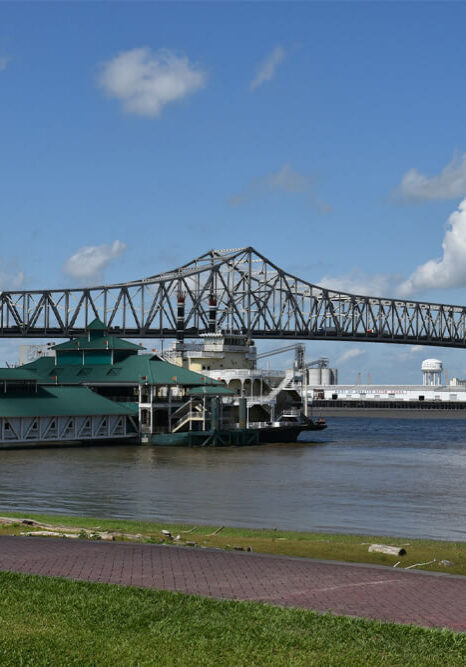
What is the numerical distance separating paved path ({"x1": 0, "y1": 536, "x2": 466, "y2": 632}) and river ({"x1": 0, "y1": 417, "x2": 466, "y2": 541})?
13.7m

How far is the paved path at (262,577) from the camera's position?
50.6ft

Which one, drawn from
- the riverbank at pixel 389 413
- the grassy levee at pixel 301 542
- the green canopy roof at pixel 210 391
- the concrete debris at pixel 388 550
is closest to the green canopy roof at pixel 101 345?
the green canopy roof at pixel 210 391

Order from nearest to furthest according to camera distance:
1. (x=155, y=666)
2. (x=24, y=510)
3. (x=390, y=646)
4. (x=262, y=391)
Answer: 1. (x=155, y=666)
2. (x=390, y=646)
3. (x=24, y=510)
4. (x=262, y=391)

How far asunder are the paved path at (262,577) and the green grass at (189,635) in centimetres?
99

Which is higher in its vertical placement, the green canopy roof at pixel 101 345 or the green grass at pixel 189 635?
the green canopy roof at pixel 101 345

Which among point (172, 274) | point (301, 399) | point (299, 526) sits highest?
point (172, 274)

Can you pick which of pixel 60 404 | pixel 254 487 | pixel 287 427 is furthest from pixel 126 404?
pixel 254 487

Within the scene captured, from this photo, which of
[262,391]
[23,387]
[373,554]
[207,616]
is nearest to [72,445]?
[23,387]

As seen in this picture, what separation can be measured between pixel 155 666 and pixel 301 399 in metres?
84.8

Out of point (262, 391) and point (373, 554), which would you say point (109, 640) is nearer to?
point (373, 554)

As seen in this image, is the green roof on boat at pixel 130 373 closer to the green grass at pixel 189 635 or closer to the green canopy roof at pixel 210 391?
the green canopy roof at pixel 210 391

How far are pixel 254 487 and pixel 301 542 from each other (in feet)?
72.0

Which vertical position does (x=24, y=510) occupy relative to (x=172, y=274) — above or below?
below

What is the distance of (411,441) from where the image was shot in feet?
310
